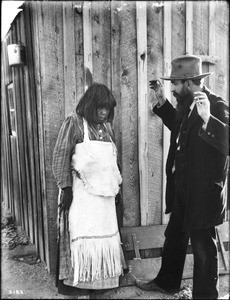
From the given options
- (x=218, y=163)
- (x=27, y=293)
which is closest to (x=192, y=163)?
(x=218, y=163)

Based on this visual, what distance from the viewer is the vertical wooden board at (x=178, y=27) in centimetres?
357

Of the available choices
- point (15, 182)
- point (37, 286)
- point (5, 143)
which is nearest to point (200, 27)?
point (37, 286)

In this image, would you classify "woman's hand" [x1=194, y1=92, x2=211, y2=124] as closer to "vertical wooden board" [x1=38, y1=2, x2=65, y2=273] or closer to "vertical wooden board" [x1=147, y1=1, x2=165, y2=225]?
"vertical wooden board" [x1=147, y1=1, x2=165, y2=225]

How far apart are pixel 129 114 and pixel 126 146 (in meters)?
0.33

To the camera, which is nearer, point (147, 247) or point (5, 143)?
point (147, 247)

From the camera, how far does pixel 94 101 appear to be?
322 centimetres

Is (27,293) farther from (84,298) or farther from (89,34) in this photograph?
(89,34)

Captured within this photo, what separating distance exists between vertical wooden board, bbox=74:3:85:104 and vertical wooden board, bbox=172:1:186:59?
36.8 inches

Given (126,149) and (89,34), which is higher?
(89,34)

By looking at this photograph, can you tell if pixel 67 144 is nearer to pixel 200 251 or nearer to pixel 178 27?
pixel 200 251

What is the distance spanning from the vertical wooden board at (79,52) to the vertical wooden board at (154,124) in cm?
67

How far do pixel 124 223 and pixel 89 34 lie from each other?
1.94 metres

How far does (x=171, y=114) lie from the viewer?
11.3 ft

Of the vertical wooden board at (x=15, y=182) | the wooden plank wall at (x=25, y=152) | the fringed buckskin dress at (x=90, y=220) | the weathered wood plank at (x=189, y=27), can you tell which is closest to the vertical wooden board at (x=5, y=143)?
the wooden plank wall at (x=25, y=152)
